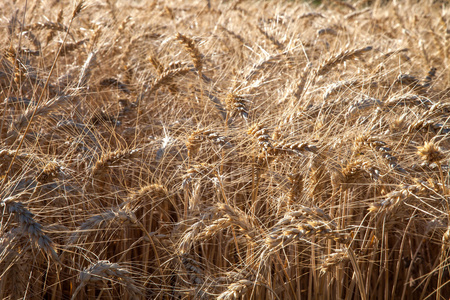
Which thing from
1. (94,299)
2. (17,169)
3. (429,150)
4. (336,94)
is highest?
(429,150)

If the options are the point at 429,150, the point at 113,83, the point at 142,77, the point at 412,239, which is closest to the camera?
the point at 429,150

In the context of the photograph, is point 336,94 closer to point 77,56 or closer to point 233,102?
point 233,102

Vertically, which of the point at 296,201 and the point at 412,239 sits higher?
the point at 296,201

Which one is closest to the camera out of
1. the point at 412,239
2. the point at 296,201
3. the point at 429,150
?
the point at 429,150

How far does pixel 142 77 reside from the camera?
2.39 m

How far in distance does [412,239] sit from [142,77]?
171cm

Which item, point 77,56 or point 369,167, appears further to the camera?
point 77,56

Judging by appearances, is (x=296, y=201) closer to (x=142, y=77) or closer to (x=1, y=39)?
(x=142, y=77)

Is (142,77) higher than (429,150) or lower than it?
lower

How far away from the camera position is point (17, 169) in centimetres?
156

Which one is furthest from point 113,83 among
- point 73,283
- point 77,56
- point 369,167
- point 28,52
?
point 369,167

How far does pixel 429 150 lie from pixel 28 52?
2.03 m

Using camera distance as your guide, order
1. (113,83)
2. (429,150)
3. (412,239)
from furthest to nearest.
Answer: (113,83), (412,239), (429,150)

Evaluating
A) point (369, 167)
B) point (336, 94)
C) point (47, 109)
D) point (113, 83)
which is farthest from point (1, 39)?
point (369, 167)
